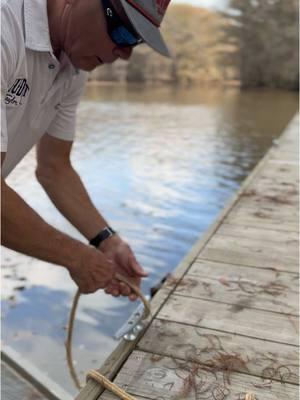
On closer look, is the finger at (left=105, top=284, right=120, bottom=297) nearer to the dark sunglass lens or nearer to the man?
the man

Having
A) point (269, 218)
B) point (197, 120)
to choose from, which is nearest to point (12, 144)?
point (269, 218)

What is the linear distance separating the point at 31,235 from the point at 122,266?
0.59 m

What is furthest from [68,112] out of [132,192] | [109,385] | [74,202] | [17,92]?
[132,192]

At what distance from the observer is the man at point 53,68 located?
174cm

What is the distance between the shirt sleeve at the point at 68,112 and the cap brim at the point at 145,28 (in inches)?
17.4

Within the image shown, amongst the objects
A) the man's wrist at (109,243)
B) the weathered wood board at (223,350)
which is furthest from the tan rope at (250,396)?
the man's wrist at (109,243)

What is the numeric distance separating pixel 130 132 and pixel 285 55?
2159cm

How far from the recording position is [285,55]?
33.7 m

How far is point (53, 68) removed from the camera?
6.48 ft

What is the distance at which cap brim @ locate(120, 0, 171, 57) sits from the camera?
5.74ft

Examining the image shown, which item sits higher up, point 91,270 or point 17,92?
point 17,92

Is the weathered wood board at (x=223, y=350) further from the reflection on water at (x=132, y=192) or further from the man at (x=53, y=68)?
the reflection on water at (x=132, y=192)

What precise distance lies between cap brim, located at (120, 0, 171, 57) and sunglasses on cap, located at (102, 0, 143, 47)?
3 cm

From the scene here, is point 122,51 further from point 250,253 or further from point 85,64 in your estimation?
point 250,253
